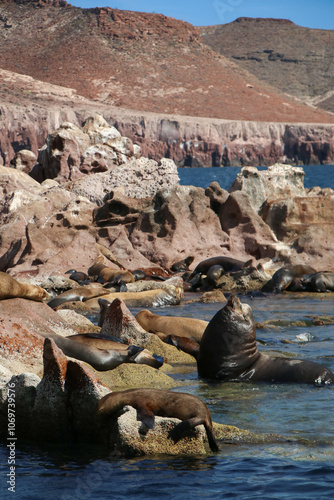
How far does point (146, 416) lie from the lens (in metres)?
5.44

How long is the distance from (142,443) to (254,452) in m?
0.87

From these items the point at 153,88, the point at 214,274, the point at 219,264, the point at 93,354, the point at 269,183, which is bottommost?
the point at 214,274

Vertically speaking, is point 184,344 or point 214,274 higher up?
point 184,344

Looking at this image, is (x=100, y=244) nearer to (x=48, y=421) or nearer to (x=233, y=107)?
(x=48, y=421)

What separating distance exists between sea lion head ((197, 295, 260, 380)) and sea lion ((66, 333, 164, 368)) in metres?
0.58

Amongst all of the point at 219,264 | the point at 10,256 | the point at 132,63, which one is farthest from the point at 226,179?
the point at 132,63

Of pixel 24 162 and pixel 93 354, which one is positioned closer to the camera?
pixel 93 354

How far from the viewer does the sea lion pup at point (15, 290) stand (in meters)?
8.57

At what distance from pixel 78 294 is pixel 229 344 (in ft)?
23.8

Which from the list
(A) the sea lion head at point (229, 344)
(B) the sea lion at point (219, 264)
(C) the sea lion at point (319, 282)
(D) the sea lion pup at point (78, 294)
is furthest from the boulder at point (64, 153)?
(A) the sea lion head at point (229, 344)

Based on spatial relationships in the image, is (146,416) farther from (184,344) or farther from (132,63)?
(132,63)

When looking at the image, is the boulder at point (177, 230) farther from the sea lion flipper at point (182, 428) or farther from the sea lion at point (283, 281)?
the sea lion flipper at point (182, 428)

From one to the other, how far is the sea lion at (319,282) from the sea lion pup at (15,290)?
9.25 m

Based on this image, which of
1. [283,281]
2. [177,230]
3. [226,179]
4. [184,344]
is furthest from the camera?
[226,179]
